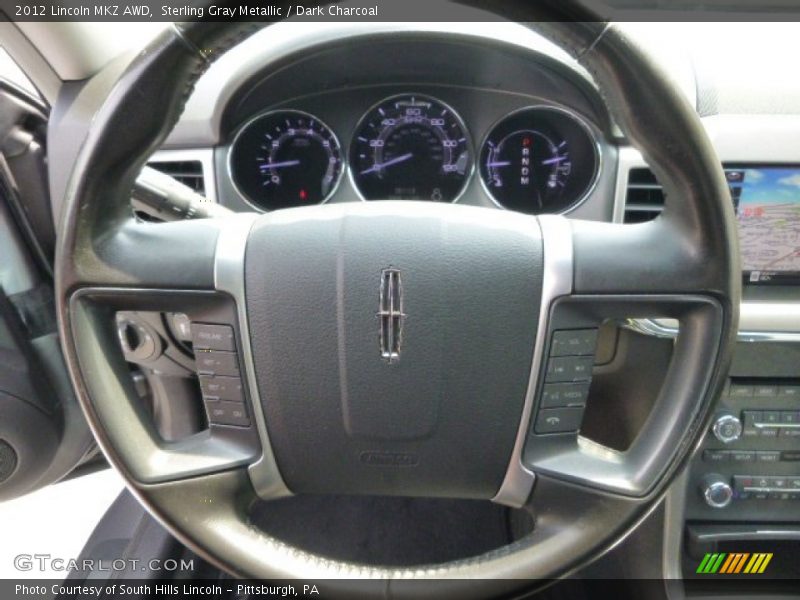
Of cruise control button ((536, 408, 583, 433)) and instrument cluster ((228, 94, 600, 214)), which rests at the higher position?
instrument cluster ((228, 94, 600, 214))

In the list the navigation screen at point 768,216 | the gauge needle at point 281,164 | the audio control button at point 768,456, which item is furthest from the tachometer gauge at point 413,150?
the audio control button at point 768,456

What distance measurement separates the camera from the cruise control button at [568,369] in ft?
2.92

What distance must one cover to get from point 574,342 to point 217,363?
43cm

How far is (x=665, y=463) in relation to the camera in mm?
866

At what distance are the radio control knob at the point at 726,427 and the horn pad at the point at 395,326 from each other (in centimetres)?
60

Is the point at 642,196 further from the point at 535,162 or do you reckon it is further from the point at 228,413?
the point at 228,413

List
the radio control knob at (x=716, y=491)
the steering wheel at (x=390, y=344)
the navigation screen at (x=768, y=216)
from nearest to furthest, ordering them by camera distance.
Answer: the steering wheel at (x=390, y=344)
the navigation screen at (x=768, y=216)
the radio control knob at (x=716, y=491)

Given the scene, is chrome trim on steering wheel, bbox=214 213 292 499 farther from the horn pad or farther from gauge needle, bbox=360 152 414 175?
gauge needle, bbox=360 152 414 175

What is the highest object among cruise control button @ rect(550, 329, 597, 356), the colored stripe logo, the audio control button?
cruise control button @ rect(550, 329, 597, 356)

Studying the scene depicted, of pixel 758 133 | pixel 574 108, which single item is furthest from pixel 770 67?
pixel 574 108

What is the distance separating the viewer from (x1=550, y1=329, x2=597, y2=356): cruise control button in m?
0.88

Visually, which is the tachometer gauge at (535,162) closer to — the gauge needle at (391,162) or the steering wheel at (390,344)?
the gauge needle at (391,162)

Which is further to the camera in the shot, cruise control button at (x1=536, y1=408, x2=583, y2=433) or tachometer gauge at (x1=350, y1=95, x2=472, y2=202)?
tachometer gauge at (x1=350, y1=95, x2=472, y2=202)

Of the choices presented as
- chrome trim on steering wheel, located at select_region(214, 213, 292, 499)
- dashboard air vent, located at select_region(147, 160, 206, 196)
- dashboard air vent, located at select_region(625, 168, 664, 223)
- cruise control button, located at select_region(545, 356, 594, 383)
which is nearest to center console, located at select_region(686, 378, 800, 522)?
dashboard air vent, located at select_region(625, 168, 664, 223)
